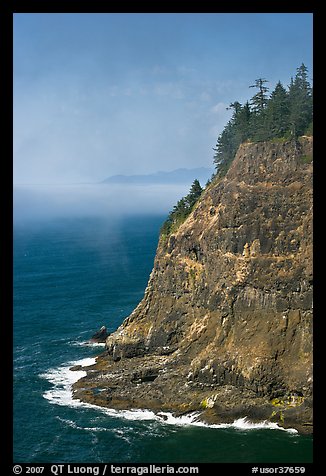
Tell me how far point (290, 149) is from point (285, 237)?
28.9 feet

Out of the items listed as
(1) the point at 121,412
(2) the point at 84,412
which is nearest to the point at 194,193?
(1) the point at 121,412

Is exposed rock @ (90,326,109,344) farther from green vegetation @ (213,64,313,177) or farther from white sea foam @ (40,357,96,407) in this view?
green vegetation @ (213,64,313,177)

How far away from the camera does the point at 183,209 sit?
2808 inches

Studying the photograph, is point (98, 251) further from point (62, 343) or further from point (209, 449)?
point (209, 449)

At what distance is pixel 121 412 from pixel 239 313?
46.8ft

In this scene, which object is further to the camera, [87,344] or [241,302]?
[87,344]

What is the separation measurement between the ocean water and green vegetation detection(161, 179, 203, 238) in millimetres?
17100

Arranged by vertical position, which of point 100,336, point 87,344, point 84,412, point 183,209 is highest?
point 183,209

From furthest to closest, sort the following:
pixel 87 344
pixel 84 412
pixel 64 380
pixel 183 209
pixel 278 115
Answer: pixel 87 344
pixel 183 209
pixel 64 380
pixel 278 115
pixel 84 412

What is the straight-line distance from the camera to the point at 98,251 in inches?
5974

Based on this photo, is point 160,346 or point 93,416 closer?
point 93,416

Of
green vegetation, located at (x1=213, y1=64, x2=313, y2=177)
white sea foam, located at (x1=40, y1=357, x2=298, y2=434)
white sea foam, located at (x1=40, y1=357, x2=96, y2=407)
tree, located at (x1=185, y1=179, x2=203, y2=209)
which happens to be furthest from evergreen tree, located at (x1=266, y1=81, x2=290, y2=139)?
white sea foam, located at (x1=40, y1=357, x2=96, y2=407)

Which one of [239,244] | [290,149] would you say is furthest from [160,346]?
[290,149]

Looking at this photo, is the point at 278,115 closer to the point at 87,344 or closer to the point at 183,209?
the point at 183,209
